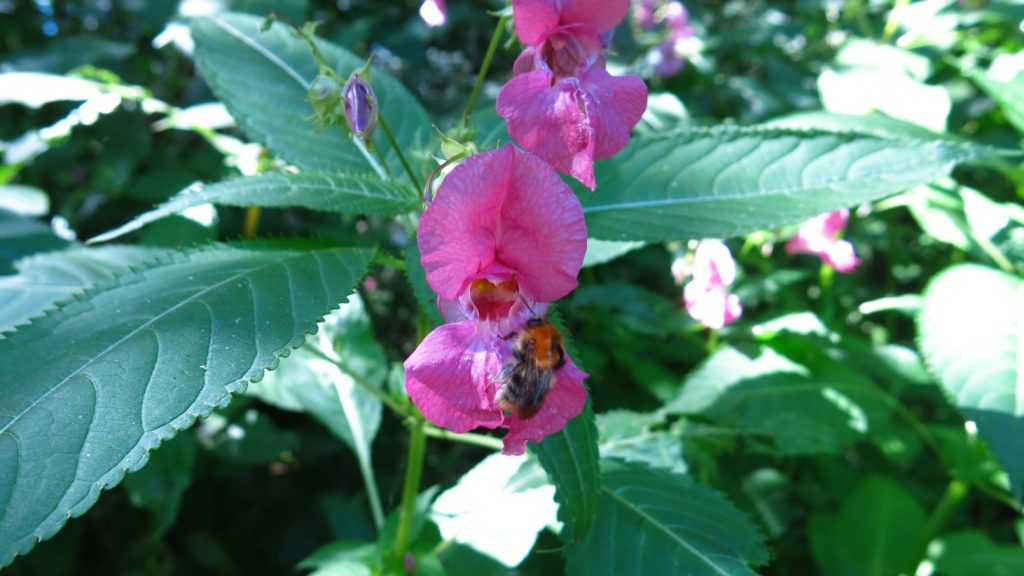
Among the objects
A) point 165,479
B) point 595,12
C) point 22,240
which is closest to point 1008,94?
point 595,12

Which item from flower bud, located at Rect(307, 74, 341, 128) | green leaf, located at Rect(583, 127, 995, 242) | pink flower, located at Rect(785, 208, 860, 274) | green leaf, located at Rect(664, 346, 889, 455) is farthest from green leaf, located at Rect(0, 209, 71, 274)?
pink flower, located at Rect(785, 208, 860, 274)

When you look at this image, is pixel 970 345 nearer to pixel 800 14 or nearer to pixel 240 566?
pixel 240 566

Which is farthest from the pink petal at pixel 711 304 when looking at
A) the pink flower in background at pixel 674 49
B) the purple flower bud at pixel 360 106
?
the pink flower in background at pixel 674 49

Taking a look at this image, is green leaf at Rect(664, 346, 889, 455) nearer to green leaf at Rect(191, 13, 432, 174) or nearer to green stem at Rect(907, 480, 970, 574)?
green stem at Rect(907, 480, 970, 574)

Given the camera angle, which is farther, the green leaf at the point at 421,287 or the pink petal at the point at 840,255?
the pink petal at the point at 840,255

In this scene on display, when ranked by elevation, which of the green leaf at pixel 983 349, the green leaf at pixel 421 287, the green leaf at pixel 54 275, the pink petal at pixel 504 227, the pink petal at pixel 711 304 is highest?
the pink petal at pixel 504 227

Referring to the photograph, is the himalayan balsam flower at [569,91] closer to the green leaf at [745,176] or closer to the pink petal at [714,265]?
the green leaf at [745,176]

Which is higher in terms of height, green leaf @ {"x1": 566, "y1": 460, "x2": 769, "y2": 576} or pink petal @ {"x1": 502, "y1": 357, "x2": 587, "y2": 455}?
pink petal @ {"x1": 502, "y1": 357, "x2": 587, "y2": 455}

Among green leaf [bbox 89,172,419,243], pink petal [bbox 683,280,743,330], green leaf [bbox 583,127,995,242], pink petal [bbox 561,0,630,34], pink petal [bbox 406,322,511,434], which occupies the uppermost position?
pink petal [bbox 561,0,630,34]
